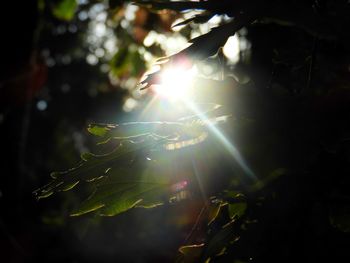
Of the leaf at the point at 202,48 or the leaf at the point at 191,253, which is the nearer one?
the leaf at the point at 202,48

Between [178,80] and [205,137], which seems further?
[205,137]

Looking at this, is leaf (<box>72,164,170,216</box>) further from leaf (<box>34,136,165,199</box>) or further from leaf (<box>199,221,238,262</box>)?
leaf (<box>199,221,238,262</box>)

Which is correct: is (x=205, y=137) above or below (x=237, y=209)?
above

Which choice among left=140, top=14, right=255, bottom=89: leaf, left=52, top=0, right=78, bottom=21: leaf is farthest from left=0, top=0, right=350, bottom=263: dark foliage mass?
left=52, top=0, right=78, bottom=21: leaf

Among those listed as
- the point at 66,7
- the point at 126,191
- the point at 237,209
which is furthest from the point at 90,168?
the point at 66,7

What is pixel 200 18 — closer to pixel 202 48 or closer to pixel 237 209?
pixel 202 48

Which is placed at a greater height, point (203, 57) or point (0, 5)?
point (0, 5)

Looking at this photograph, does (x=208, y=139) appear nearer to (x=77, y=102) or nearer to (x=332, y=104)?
(x=332, y=104)

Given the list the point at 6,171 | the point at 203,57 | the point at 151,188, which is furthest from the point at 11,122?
the point at 203,57

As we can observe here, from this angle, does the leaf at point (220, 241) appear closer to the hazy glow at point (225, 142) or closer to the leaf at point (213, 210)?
the leaf at point (213, 210)

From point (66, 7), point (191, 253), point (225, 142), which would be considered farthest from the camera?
point (66, 7)

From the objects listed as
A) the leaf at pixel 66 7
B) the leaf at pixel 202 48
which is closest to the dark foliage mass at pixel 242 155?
the leaf at pixel 202 48
